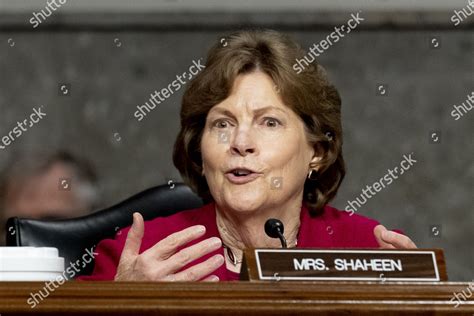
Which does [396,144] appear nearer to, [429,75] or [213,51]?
[429,75]

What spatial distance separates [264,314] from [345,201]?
99.3 inches

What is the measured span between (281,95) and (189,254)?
2.22 ft

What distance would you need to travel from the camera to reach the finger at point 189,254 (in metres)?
1.73

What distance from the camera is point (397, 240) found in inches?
74.4

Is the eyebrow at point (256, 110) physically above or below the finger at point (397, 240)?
above

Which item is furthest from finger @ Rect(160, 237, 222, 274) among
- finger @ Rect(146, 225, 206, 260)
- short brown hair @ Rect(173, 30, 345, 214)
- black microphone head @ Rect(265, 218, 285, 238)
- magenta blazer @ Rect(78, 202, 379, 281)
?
short brown hair @ Rect(173, 30, 345, 214)

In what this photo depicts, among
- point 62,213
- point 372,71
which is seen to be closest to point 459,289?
point 62,213

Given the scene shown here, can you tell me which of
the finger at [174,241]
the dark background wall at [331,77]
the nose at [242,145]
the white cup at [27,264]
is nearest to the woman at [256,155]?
the nose at [242,145]

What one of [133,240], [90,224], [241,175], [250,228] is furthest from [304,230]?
[133,240]

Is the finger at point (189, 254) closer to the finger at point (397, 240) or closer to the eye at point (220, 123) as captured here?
the finger at point (397, 240)

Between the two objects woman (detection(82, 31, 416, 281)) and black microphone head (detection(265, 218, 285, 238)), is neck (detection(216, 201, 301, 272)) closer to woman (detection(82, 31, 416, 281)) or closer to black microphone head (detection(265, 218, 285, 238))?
woman (detection(82, 31, 416, 281))

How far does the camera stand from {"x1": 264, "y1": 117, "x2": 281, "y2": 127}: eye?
2283mm

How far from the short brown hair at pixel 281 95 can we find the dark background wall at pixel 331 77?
4.65 feet

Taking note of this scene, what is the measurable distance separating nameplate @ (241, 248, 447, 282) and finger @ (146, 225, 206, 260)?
0.20 m
